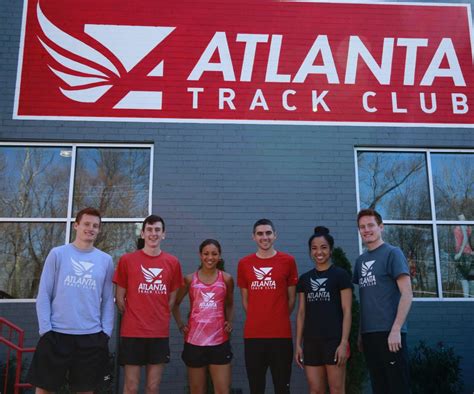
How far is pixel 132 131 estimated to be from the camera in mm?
7012

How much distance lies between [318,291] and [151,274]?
5.07 ft

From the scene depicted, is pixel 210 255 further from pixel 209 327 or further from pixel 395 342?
pixel 395 342

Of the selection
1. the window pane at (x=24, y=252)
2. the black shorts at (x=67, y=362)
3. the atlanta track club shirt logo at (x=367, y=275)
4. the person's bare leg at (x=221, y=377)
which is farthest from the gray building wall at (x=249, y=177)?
the black shorts at (x=67, y=362)

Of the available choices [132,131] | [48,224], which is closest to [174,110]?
[132,131]

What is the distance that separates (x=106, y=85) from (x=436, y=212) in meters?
5.16

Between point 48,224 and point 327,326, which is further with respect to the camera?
point 48,224

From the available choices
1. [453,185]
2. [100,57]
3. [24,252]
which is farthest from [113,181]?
[453,185]

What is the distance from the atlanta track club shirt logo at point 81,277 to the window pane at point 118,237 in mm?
2560

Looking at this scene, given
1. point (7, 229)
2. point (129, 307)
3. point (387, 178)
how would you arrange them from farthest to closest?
point (387, 178) → point (7, 229) → point (129, 307)

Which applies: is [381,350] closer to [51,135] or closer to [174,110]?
[174,110]

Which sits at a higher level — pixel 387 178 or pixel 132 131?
pixel 132 131

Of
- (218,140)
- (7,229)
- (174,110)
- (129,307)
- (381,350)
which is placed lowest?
(381,350)

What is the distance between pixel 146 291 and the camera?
176 inches

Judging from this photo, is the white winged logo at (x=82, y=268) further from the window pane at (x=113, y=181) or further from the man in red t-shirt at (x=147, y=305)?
the window pane at (x=113, y=181)
